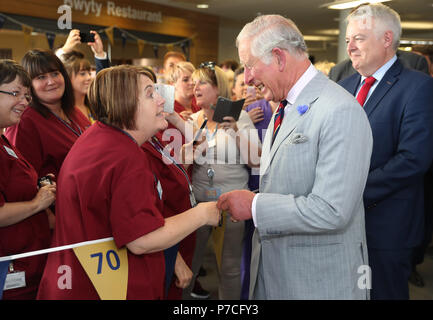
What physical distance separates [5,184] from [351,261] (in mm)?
1449

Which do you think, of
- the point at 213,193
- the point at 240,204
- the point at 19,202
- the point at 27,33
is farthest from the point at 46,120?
the point at 27,33

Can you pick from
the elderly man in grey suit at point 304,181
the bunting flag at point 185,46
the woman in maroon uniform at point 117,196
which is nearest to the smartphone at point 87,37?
the woman in maroon uniform at point 117,196

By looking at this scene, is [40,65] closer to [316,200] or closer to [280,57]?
[280,57]

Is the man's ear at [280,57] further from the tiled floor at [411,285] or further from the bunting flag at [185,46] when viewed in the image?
the bunting flag at [185,46]

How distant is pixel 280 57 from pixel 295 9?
8062 mm

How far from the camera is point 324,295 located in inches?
57.1

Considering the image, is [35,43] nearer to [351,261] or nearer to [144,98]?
[144,98]

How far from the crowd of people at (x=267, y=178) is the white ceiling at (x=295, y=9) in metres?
5.98

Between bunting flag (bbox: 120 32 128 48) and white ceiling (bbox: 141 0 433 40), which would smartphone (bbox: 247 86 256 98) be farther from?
bunting flag (bbox: 120 32 128 48)

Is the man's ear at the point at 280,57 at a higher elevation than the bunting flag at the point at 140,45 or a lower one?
lower

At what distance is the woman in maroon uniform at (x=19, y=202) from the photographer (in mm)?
1622

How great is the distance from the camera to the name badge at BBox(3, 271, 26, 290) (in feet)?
5.24

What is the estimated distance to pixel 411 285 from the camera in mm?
3562

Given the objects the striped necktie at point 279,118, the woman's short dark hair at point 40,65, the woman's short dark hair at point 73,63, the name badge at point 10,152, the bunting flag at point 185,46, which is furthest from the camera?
the bunting flag at point 185,46
